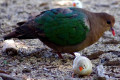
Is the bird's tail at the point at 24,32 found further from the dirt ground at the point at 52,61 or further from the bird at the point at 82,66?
the bird at the point at 82,66

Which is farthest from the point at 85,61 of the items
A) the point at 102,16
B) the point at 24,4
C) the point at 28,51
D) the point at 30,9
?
the point at 24,4

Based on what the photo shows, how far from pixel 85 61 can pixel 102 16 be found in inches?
40.7

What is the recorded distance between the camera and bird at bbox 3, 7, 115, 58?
3.54m

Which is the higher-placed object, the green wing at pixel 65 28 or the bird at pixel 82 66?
the green wing at pixel 65 28

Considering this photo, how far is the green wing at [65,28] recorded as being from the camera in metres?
3.53

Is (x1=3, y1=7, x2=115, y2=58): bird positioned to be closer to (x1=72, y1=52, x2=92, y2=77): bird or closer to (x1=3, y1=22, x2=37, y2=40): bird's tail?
(x1=3, y1=22, x2=37, y2=40): bird's tail

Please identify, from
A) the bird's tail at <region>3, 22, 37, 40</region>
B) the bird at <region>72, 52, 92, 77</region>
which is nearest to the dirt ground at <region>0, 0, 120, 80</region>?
the bird at <region>72, 52, 92, 77</region>

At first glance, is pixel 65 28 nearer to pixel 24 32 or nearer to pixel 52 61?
pixel 52 61

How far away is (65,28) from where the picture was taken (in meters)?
3.53

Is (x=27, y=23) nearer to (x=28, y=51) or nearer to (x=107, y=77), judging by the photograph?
(x=28, y=51)

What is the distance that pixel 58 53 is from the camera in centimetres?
388

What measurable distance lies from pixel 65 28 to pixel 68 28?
0.04 metres

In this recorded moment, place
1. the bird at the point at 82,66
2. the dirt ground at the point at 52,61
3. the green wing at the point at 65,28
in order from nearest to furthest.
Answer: the bird at the point at 82,66 → the dirt ground at the point at 52,61 → the green wing at the point at 65,28

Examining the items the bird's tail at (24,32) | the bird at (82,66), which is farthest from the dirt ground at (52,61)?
the bird's tail at (24,32)
